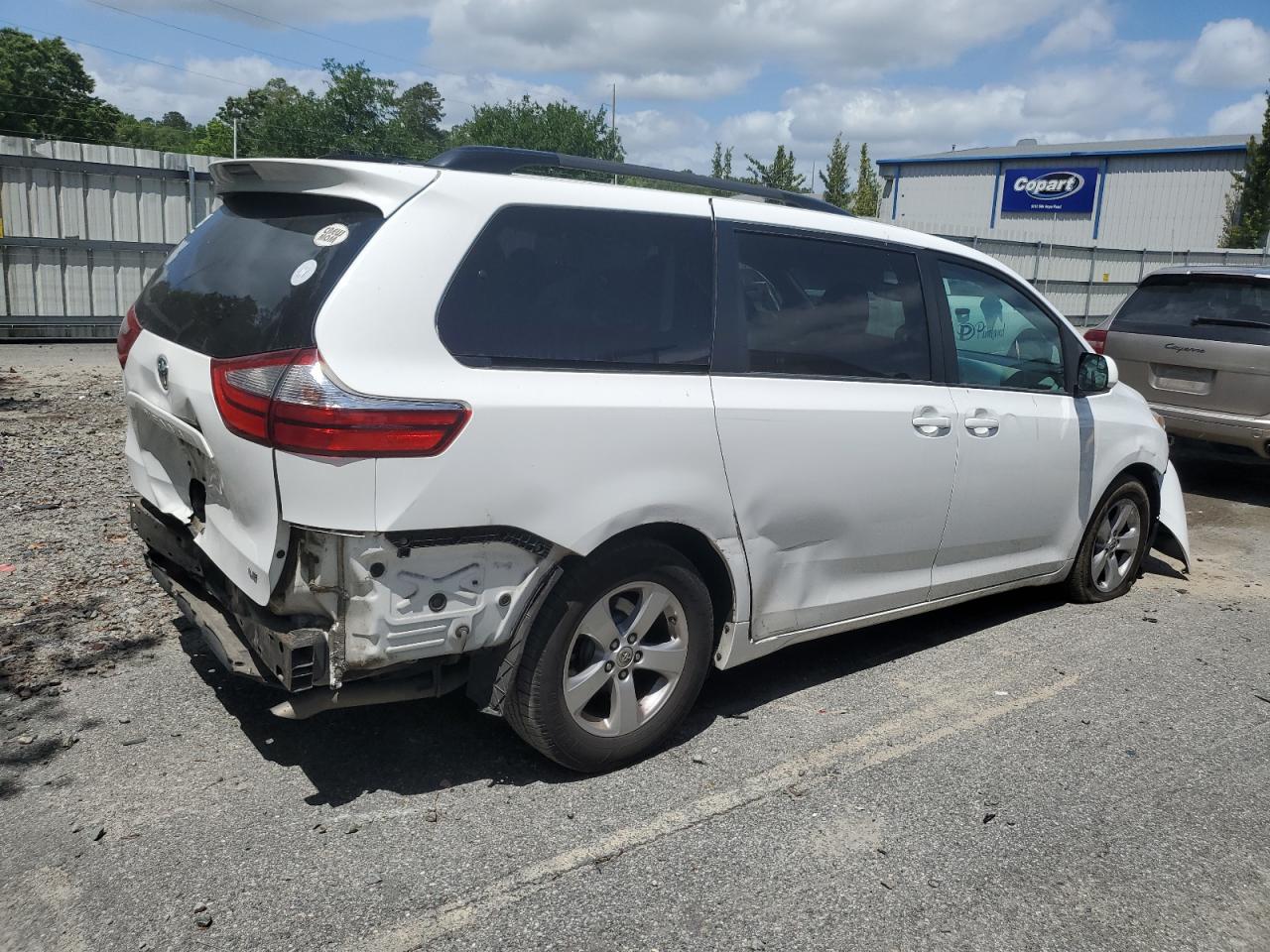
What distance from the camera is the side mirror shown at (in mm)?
5113

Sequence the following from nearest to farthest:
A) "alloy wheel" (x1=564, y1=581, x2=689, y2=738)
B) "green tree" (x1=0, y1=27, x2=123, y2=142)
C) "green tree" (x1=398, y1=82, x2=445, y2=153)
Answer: "alloy wheel" (x1=564, y1=581, x2=689, y2=738) → "green tree" (x1=0, y1=27, x2=123, y2=142) → "green tree" (x1=398, y1=82, x2=445, y2=153)

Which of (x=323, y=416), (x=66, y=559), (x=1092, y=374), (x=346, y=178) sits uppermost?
(x=346, y=178)

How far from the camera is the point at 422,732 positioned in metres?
3.78

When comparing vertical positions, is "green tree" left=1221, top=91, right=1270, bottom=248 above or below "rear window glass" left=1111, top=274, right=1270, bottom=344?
above

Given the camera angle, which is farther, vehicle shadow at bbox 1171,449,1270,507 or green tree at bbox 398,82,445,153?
green tree at bbox 398,82,445,153

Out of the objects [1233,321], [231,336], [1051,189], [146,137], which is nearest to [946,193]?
[1051,189]

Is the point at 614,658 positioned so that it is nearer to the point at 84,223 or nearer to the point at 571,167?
the point at 571,167

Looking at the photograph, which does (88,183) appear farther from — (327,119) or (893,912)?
(327,119)

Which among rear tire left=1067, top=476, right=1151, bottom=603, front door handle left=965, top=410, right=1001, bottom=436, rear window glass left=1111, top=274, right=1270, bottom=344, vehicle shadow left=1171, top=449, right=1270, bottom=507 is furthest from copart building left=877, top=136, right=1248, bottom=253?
front door handle left=965, top=410, right=1001, bottom=436

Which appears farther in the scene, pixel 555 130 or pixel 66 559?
pixel 555 130

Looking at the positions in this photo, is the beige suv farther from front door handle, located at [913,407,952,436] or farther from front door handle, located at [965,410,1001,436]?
front door handle, located at [913,407,952,436]

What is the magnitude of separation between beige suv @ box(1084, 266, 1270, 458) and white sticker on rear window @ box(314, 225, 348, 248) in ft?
24.0

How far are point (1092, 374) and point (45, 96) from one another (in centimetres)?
8235

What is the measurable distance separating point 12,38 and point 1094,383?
84365mm
